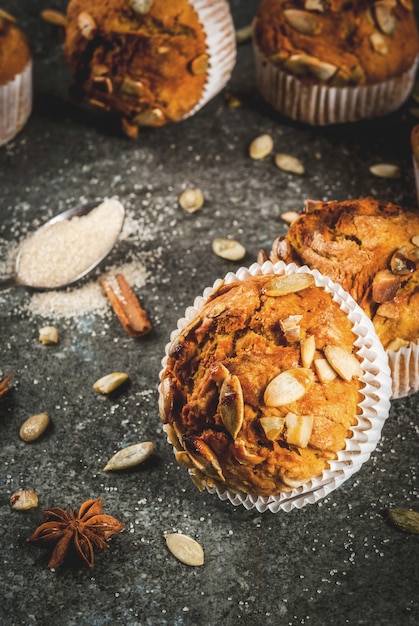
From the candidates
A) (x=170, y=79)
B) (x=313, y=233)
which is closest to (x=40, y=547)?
(x=313, y=233)

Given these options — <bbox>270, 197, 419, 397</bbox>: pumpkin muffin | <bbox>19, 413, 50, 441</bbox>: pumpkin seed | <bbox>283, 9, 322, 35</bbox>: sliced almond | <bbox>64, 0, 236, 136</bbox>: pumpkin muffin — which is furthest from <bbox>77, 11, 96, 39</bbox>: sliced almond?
<bbox>19, 413, 50, 441</bbox>: pumpkin seed

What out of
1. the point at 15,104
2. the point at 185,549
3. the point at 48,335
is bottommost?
the point at 185,549

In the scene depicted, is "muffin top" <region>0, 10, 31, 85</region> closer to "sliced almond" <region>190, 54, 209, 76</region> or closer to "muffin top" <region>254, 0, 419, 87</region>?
"sliced almond" <region>190, 54, 209, 76</region>

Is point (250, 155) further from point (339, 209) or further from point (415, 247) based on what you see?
point (415, 247)

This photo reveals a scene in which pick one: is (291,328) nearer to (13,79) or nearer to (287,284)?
(287,284)

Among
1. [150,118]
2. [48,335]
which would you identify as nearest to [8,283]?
[48,335]
